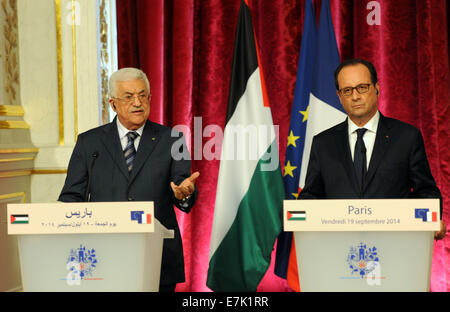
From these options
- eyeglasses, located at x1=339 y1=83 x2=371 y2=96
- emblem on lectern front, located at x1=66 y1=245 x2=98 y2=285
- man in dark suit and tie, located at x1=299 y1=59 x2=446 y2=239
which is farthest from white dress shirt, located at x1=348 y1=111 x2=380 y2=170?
emblem on lectern front, located at x1=66 y1=245 x2=98 y2=285

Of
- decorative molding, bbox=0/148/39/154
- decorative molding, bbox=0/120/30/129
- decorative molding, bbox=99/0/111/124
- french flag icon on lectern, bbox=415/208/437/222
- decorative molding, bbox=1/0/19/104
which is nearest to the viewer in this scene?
french flag icon on lectern, bbox=415/208/437/222

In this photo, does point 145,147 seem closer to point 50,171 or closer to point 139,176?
point 139,176

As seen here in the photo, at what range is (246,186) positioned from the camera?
2.94 m

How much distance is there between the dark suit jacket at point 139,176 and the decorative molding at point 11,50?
1392 mm

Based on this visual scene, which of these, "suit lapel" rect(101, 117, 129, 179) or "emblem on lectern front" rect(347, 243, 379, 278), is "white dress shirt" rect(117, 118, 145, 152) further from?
"emblem on lectern front" rect(347, 243, 379, 278)

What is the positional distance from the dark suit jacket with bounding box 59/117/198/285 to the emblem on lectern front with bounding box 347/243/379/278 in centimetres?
78

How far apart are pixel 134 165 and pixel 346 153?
0.91 m

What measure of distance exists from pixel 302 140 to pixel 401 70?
36.5 inches

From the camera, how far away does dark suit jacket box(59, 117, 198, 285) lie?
1.94 meters

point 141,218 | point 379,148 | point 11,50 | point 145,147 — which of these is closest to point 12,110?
point 11,50

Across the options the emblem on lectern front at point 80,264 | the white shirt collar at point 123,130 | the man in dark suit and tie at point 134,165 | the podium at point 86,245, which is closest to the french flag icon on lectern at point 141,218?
the podium at point 86,245

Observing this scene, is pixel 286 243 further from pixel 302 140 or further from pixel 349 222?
pixel 349 222
